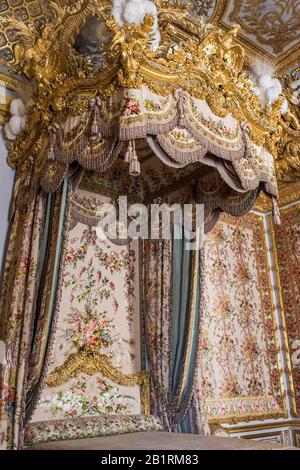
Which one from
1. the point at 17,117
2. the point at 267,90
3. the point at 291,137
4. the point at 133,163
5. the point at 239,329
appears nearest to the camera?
the point at 133,163

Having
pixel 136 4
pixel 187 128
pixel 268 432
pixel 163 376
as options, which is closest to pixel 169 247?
pixel 163 376

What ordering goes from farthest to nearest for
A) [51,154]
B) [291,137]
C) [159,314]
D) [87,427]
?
[291,137] → [159,314] → [87,427] → [51,154]

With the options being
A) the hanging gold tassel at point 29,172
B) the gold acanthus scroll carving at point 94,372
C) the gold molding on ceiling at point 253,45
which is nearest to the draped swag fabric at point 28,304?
the hanging gold tassel at point 29,172

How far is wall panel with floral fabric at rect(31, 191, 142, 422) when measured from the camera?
3.15m

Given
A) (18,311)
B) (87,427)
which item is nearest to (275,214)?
(18,311)

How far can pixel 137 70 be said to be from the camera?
246 cm

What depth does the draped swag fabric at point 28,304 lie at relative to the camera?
93.5 inches

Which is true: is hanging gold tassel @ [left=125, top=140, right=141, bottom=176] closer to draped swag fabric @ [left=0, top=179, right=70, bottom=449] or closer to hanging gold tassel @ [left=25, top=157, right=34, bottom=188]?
draped swag fabric @ [left=0, top=179, right=70, bottom=449]

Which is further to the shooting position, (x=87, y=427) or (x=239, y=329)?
(x=239, y=329)

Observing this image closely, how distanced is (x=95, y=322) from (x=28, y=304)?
3.09 ft

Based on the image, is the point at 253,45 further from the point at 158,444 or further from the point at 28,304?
the point at 158,444

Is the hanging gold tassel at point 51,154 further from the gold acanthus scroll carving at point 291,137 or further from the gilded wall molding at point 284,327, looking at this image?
the gilded wall molding at point 284,327

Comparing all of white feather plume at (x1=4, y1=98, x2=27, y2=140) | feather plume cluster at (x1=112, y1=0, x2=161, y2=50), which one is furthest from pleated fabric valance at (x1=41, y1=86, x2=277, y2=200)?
white feather plume at (x1=4, y1=98, x2=27, y2=140)
